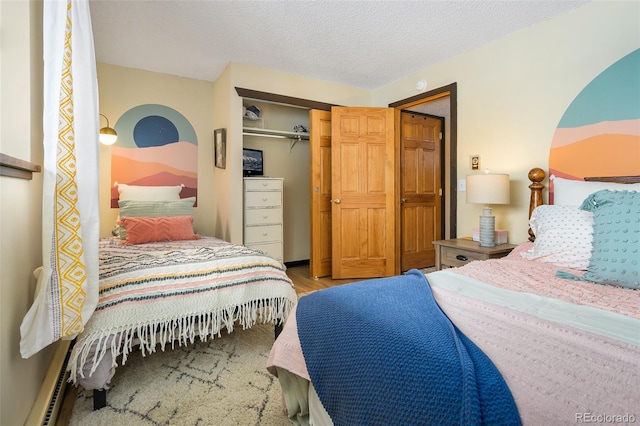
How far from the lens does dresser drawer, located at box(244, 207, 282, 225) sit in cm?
364

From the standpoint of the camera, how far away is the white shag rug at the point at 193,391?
1.41 metres

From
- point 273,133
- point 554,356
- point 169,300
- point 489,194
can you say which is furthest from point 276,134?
point 554,356

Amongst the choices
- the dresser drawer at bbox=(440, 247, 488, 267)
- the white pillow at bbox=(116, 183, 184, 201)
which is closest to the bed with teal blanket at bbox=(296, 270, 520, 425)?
the dresser drawer at bbox=(440, 247, 488, 267)

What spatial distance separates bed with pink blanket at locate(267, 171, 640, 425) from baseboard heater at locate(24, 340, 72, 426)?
97 centimetres

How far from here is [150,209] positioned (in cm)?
306

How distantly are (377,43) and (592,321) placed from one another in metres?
2.88

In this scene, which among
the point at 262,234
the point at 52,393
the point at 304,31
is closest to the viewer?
the point at 52,393

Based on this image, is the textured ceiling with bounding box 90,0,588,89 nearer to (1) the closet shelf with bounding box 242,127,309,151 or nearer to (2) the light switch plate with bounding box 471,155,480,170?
(1) the closet shelf with bounding box 242,127,309,151

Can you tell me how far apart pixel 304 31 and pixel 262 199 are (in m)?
1.83

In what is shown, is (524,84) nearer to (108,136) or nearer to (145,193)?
(145,193)

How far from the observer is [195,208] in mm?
4039

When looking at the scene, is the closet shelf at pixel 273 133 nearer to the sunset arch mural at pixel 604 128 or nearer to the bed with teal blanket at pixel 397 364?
the sunset arch mural at pixel 604 128

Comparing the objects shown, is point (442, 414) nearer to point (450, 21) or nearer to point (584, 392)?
point (584, 392)

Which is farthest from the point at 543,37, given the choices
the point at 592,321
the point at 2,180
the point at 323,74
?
the point at 2,180
